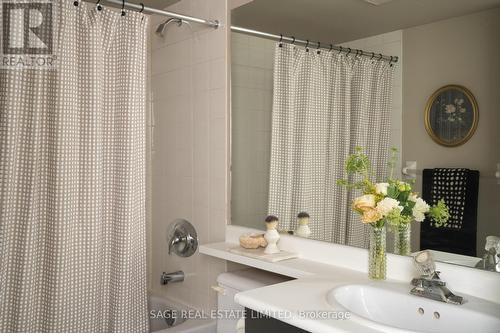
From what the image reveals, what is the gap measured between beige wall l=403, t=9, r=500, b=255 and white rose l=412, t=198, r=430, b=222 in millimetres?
133

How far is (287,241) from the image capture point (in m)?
1.97

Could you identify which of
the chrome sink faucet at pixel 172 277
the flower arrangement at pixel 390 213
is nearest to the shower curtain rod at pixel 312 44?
the flower arrangement at pixel 390 213

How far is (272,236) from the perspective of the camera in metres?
1.92

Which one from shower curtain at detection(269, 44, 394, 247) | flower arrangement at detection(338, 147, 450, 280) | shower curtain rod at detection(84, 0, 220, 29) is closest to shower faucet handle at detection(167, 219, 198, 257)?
shower curtain at detection(269, 44, 394, 247)

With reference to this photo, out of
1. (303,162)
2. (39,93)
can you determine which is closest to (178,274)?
(303,162)

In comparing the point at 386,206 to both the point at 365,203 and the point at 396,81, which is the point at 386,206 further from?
the point at 396,81

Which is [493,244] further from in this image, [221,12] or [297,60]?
[221,12]

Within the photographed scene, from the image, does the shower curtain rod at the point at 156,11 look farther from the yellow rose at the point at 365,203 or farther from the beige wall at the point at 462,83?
the yellow rose at the point at 365,203

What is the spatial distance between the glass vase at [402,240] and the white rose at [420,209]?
0.04 metres

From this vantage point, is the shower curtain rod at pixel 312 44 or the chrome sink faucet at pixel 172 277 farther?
the chrome sink faucet at pixel 172 277

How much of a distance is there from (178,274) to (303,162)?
1047 millimetres

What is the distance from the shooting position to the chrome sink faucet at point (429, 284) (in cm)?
132

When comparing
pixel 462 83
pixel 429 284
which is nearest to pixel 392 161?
pixel 462 83

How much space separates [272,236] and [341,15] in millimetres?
937
